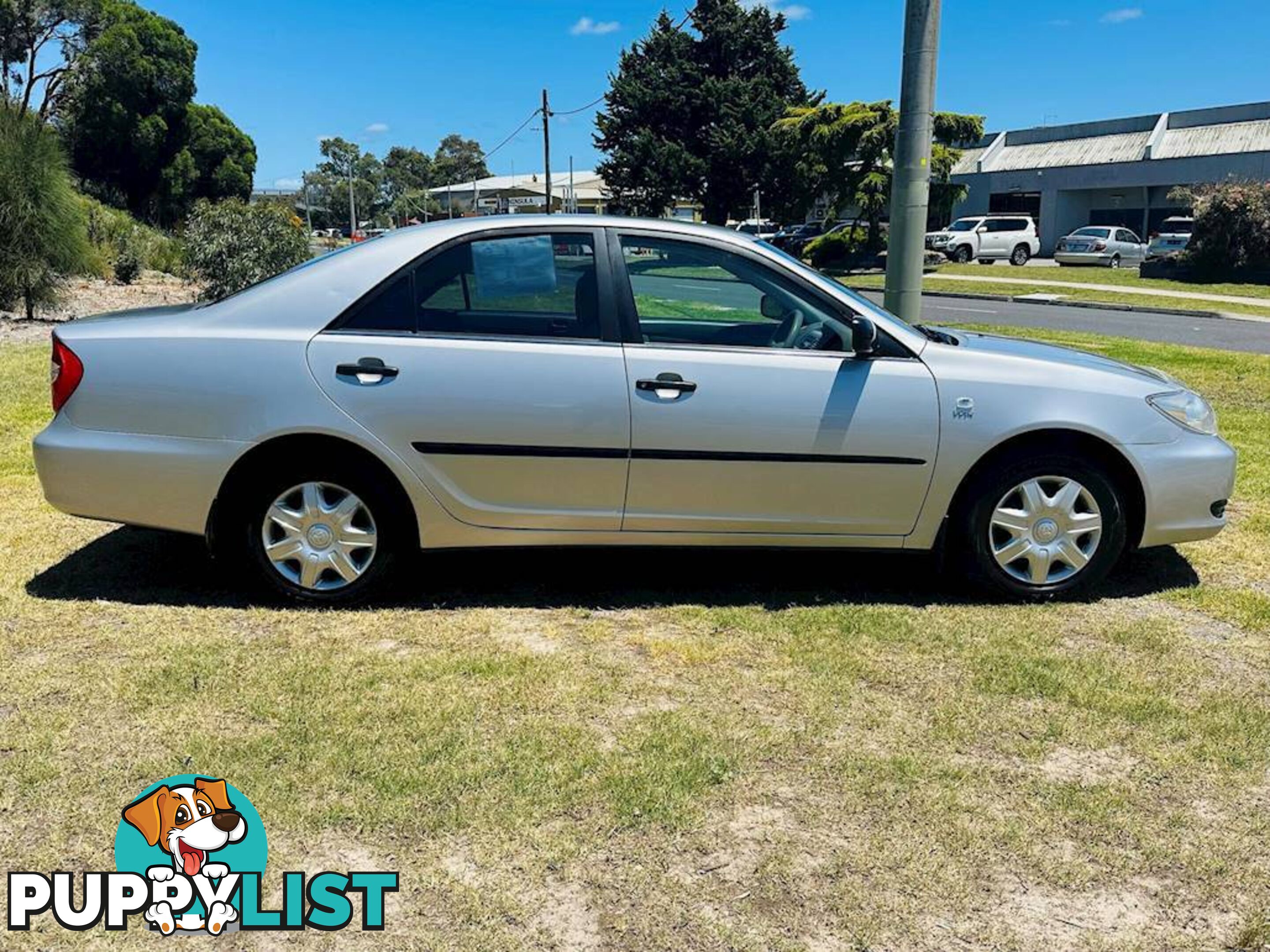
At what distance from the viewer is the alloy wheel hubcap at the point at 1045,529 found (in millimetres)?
4340

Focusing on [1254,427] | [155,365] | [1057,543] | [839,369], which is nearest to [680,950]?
[839,369]

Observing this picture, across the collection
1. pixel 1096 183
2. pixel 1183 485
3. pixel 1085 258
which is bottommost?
pixel 1183 485

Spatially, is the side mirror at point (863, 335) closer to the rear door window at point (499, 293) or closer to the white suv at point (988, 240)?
the rear door window at point (499, 293)

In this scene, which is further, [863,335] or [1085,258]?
[1085,258]

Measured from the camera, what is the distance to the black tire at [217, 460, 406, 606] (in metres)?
4.18

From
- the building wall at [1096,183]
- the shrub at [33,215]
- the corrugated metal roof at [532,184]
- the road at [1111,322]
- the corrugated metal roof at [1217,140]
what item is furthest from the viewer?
the corrugated metal roof at [532,184]

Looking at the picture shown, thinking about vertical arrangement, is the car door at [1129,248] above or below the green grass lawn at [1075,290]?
above

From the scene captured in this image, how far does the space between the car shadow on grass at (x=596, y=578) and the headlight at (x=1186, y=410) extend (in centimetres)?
75

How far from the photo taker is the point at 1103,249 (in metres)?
34.4

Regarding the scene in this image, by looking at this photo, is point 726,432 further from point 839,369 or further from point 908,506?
point 908,506

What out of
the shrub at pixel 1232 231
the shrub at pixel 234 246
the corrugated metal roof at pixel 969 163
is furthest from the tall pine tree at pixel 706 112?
the shrub at pixel 234 246

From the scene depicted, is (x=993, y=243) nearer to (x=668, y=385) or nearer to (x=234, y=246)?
(x=234, y=246)

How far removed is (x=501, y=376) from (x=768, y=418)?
1080 millimetres

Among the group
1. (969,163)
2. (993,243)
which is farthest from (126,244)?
(969,163)
